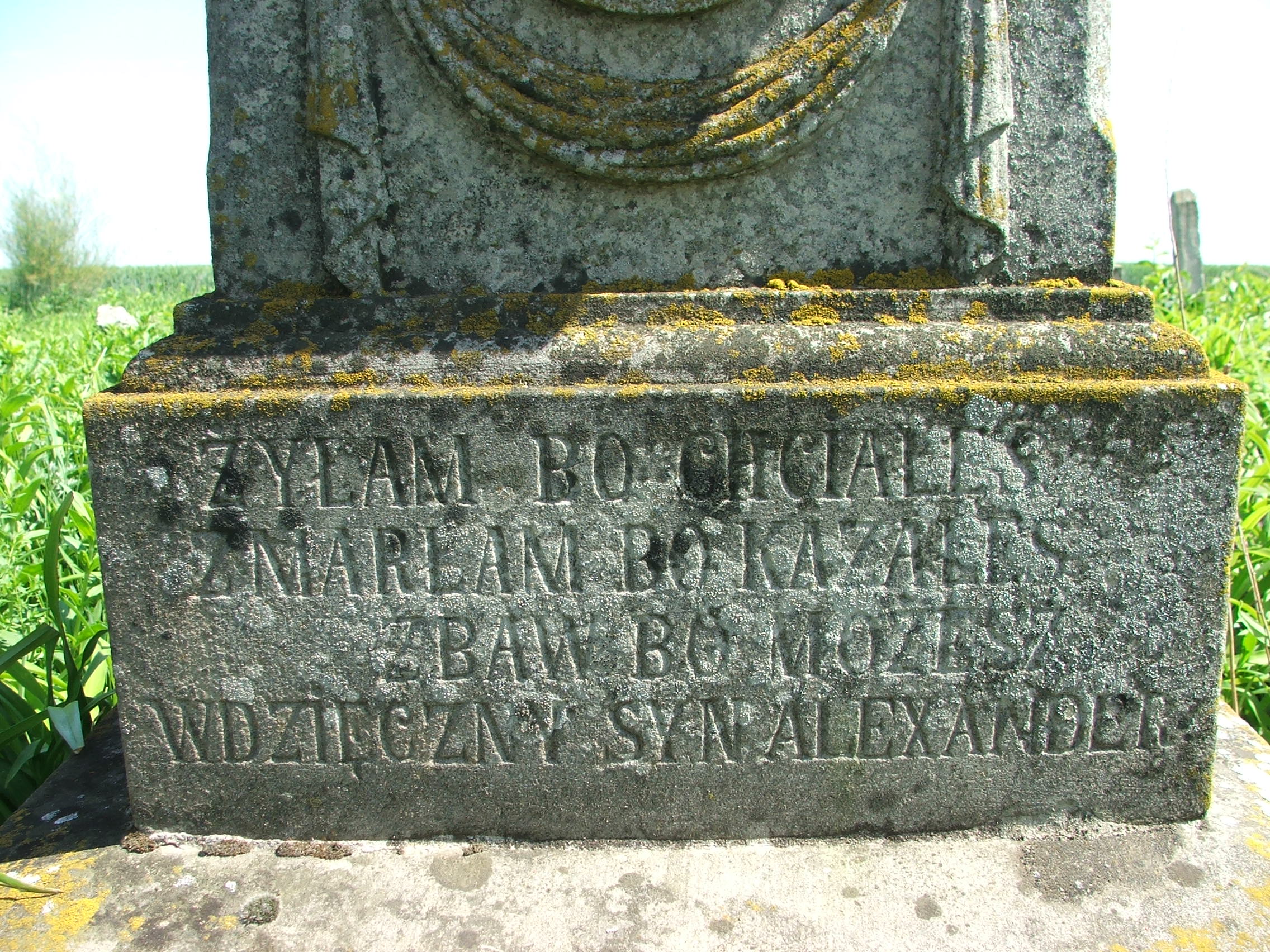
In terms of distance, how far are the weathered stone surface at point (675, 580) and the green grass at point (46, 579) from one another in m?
0.60

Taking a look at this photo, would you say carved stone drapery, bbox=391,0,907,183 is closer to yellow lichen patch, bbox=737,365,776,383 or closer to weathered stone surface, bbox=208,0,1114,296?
weathered stone surface, bbox=208,0,1114,296

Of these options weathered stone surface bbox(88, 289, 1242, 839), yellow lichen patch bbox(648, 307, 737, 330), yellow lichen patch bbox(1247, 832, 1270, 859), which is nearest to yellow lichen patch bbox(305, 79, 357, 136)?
weathered stone surface bbox(88, 289, 1242, 839)

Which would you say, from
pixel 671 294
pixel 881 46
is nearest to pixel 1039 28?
pixel 881 46

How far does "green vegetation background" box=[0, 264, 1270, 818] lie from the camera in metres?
2.37

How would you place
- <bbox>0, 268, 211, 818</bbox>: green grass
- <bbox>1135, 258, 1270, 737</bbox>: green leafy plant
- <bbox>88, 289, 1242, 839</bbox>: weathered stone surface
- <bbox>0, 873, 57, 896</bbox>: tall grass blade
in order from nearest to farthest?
<bbox>0, 873, 57, 896</bbox>: tall grass blade
<bbox>88, 289, 1242, 839</bbox>: weathered stone surface
<bbox>0, 268, 211, 818</bbox>: green grass
<bbox>1135, 258, 1270, 737</bbox>: green leafy plant

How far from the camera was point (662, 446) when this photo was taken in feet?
6.05

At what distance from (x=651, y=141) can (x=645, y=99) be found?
89 millimetres

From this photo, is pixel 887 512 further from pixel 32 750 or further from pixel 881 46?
pixel 32 750

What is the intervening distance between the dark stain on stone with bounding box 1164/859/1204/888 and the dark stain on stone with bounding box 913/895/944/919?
1.70 ft

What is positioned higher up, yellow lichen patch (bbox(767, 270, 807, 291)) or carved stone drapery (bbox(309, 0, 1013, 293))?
carved stone drapery (bbox(309, 0, 1013, 293))

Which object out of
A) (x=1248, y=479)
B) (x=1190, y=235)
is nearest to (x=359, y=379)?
(x=1248, y=479)

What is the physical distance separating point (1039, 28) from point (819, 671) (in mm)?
1449

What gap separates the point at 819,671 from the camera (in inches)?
77.7

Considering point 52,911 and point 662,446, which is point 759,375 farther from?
point 52,911
